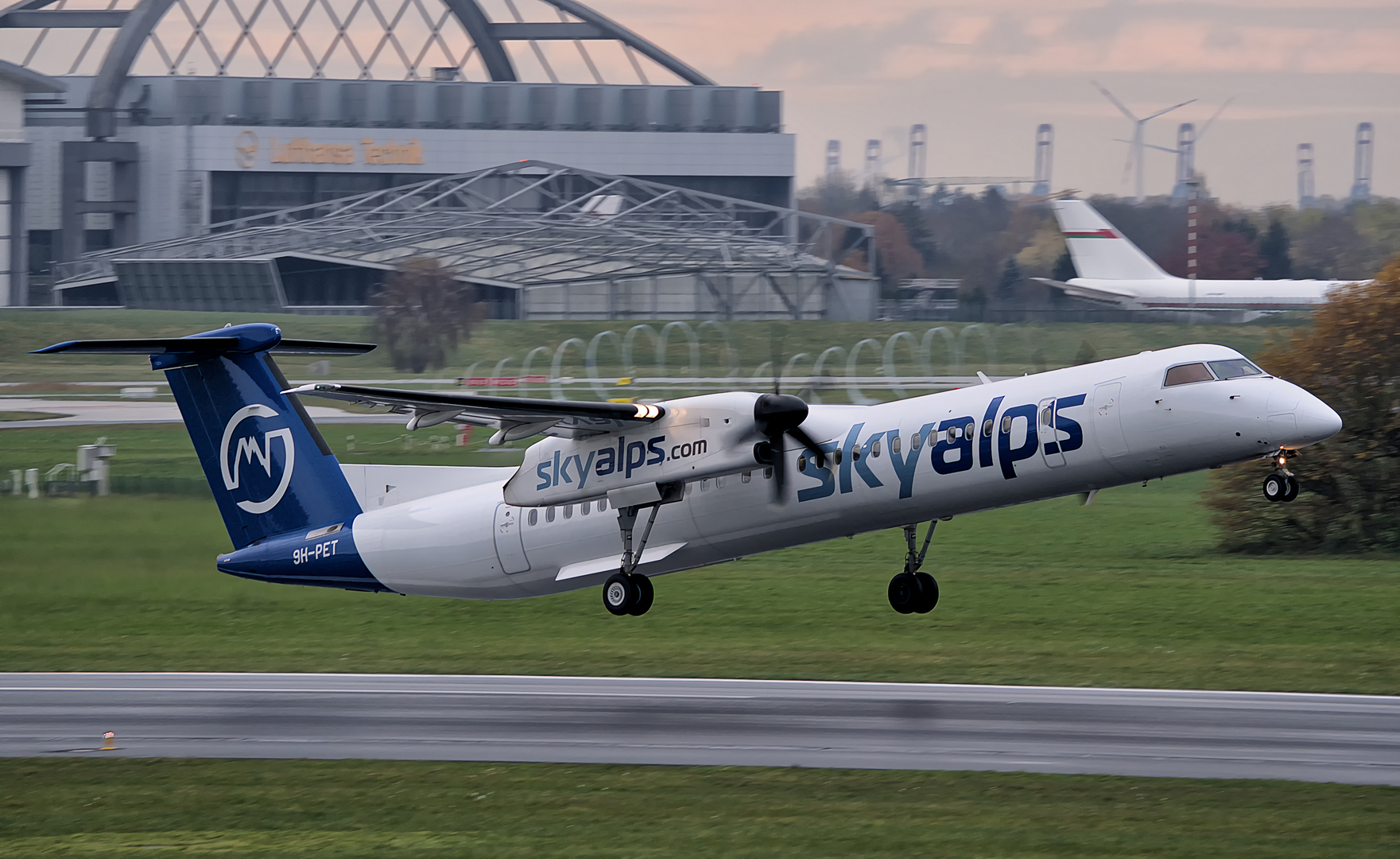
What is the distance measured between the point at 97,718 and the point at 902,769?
14.2 metres

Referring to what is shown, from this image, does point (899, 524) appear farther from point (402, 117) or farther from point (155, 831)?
point (402, 117)

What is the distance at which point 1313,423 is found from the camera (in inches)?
752

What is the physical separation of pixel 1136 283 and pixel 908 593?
44446 millimetres

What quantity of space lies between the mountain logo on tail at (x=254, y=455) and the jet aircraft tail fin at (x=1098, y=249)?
155 feet

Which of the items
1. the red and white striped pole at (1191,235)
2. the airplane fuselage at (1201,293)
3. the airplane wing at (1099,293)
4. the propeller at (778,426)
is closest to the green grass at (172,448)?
the propeller at (778,426)

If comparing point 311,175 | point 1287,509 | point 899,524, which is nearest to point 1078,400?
point 899,524

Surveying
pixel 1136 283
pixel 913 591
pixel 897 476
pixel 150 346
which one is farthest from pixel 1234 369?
pixel 1136 283

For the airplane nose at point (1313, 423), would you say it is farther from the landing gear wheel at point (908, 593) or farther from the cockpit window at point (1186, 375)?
the landing gear wheel at point (908, 593)

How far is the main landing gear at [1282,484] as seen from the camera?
19.1 m

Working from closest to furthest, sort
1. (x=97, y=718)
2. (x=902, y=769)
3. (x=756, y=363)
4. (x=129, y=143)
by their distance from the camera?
(x=902, y=769)
(x=97, y=718)
(x=756, y=363)
(x=129, y=143)

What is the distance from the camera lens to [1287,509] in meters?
43.7

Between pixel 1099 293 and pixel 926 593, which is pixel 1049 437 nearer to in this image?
pixel 926 593

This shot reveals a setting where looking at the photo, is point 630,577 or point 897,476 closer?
point 897,476

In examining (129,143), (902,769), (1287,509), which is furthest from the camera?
(129,143)
